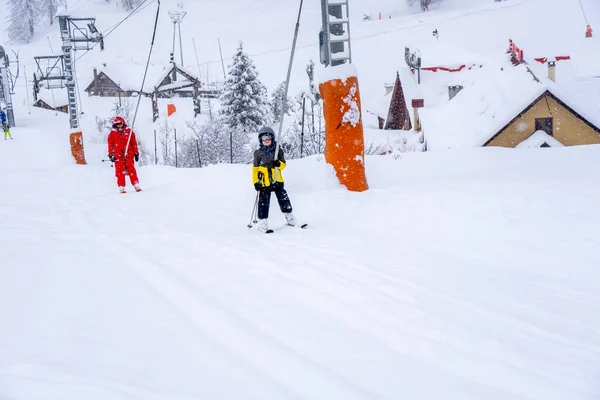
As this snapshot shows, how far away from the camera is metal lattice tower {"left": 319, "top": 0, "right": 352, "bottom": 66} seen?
725 centimetres

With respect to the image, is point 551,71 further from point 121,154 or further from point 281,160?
point 281,160

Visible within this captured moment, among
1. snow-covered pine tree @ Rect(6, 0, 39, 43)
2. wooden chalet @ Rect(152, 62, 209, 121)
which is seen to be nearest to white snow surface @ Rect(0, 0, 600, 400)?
wooden chalet @ Rect(152, 62, 209, 121)

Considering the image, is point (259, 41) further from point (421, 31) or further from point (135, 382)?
point (135, 382)

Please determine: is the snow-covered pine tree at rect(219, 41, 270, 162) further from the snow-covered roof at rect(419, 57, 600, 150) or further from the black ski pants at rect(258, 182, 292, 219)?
the black ski pants at rect(258, 182, 292, 219)

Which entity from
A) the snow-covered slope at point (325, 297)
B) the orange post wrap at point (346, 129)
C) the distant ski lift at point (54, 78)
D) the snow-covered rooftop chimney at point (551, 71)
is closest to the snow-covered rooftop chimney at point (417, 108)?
the snow-covered rooftop chimney at point (551, 71)

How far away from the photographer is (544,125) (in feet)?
68.4

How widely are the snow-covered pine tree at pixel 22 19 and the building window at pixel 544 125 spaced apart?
275 ft

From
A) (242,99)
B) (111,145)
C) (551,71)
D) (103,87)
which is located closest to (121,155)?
(111,145)

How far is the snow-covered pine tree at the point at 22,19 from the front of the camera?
7831 centimetres

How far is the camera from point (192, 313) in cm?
330

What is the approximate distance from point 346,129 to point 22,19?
90.8 m

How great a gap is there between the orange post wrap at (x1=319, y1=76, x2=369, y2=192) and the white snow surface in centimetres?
28

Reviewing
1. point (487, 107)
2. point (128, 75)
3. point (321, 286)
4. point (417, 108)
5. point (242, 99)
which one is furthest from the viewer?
point (128, 75)

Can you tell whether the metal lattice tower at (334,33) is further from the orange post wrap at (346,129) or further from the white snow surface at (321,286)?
the white snow surface at (321,286)
